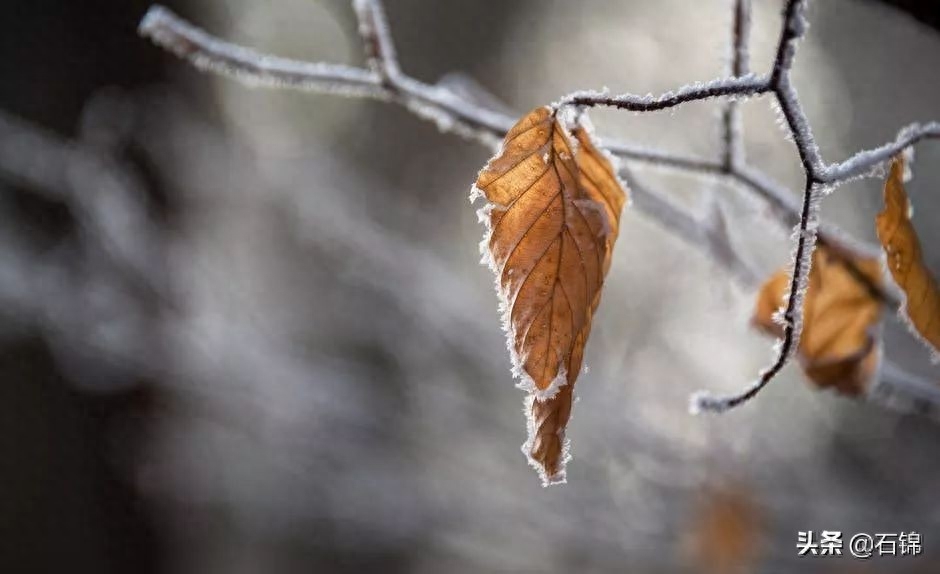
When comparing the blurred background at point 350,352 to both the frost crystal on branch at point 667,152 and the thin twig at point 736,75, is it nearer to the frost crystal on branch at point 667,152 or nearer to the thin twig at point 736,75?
the frost crystal on branch at point 667,152

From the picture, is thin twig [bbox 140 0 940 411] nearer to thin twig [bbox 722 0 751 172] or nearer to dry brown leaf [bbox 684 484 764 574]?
thin twig [bbox 722 0 751 172]

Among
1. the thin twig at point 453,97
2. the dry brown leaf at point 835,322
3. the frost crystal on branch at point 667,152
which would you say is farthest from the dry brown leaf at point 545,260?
the dry brown leaf at point 835,322

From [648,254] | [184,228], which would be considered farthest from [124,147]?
[648,254]

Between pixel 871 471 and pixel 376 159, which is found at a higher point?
pixel 376 159

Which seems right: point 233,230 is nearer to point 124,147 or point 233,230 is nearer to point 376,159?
point 124,147

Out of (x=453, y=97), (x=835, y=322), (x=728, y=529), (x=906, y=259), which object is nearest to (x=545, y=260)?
(x=906, y=259)

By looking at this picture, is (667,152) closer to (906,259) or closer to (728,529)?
(906,259)
